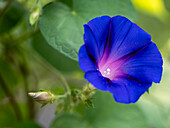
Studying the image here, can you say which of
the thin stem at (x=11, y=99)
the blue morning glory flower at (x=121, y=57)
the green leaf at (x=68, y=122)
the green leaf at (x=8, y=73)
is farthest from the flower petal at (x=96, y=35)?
the green leaf at (x=8, y=73)

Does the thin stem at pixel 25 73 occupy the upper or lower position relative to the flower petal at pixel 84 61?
lower

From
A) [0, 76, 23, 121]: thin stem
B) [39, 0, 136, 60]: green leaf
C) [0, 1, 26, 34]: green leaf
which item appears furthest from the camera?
[0, 76, 23, 121]: thin stem

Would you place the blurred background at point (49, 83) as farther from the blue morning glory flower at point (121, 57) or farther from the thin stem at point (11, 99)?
the blue morning glory flower at point (121, 57)

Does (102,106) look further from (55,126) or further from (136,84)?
(136,84)

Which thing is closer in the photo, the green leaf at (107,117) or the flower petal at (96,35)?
the flower petal at (96,35)

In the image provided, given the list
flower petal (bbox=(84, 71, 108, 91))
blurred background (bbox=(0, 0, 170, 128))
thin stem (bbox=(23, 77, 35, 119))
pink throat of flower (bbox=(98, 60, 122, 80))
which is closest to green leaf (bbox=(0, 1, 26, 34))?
blurred background (bbox=(0, 0, 170, 128))

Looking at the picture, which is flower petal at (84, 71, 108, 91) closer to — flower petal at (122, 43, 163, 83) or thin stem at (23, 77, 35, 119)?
flower petal at (122, 43, 163, 83)
